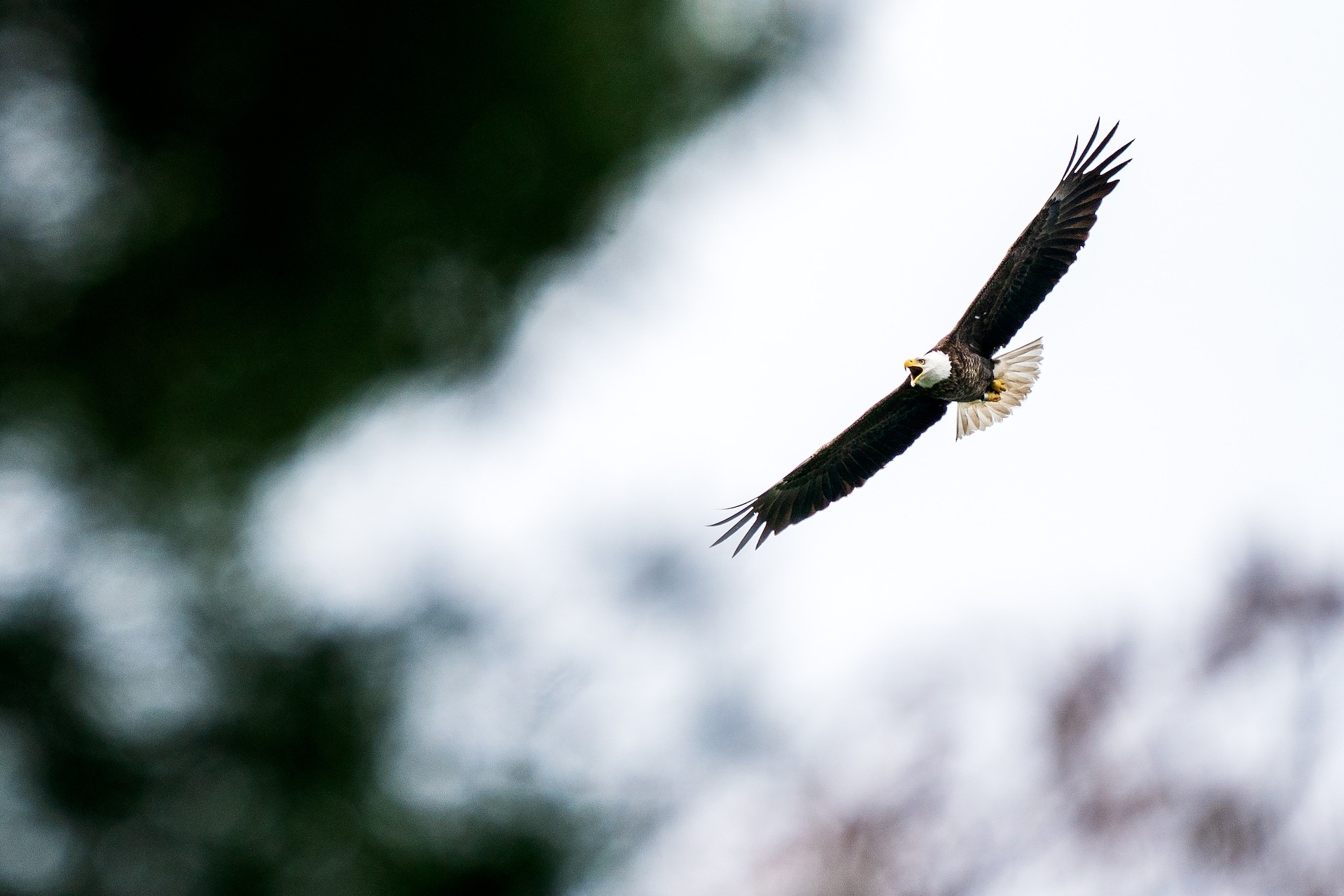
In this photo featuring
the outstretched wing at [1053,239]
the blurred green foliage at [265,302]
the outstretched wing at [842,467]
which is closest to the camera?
the blurred green foliage at [265,302]

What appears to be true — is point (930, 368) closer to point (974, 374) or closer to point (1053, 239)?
point (974, 374)

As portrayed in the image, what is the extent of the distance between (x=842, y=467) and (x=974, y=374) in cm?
89

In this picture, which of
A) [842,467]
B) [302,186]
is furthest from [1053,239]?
[302,186]

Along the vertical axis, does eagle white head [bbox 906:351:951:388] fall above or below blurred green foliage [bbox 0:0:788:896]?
above

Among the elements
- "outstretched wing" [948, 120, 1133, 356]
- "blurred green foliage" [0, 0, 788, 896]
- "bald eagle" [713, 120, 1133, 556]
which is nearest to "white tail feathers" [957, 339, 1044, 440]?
"bald eagle" [713, 120, 1133, 556]

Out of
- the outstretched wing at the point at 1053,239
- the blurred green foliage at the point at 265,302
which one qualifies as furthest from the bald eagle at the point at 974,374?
the blurred green foliage at the point at 265,302

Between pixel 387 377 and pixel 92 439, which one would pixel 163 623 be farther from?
pixel 387 377

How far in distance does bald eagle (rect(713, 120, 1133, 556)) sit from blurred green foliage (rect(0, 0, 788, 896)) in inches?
149

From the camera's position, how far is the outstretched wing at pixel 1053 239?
595 centimetres

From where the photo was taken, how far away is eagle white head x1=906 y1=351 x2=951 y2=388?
623 centimetres

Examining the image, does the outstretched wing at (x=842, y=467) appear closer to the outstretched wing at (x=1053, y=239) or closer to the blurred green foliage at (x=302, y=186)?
the outstretched wing at (x=1053, y=239)

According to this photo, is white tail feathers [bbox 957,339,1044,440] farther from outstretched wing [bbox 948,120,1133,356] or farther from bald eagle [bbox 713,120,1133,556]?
outstretched wing [bbox 948,120,1133,356]

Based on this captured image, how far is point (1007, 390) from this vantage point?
6.88 meters

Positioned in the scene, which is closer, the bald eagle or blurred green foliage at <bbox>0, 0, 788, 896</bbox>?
blurred green foliage at <bbox>0, 0, 788, 896</bbox>
